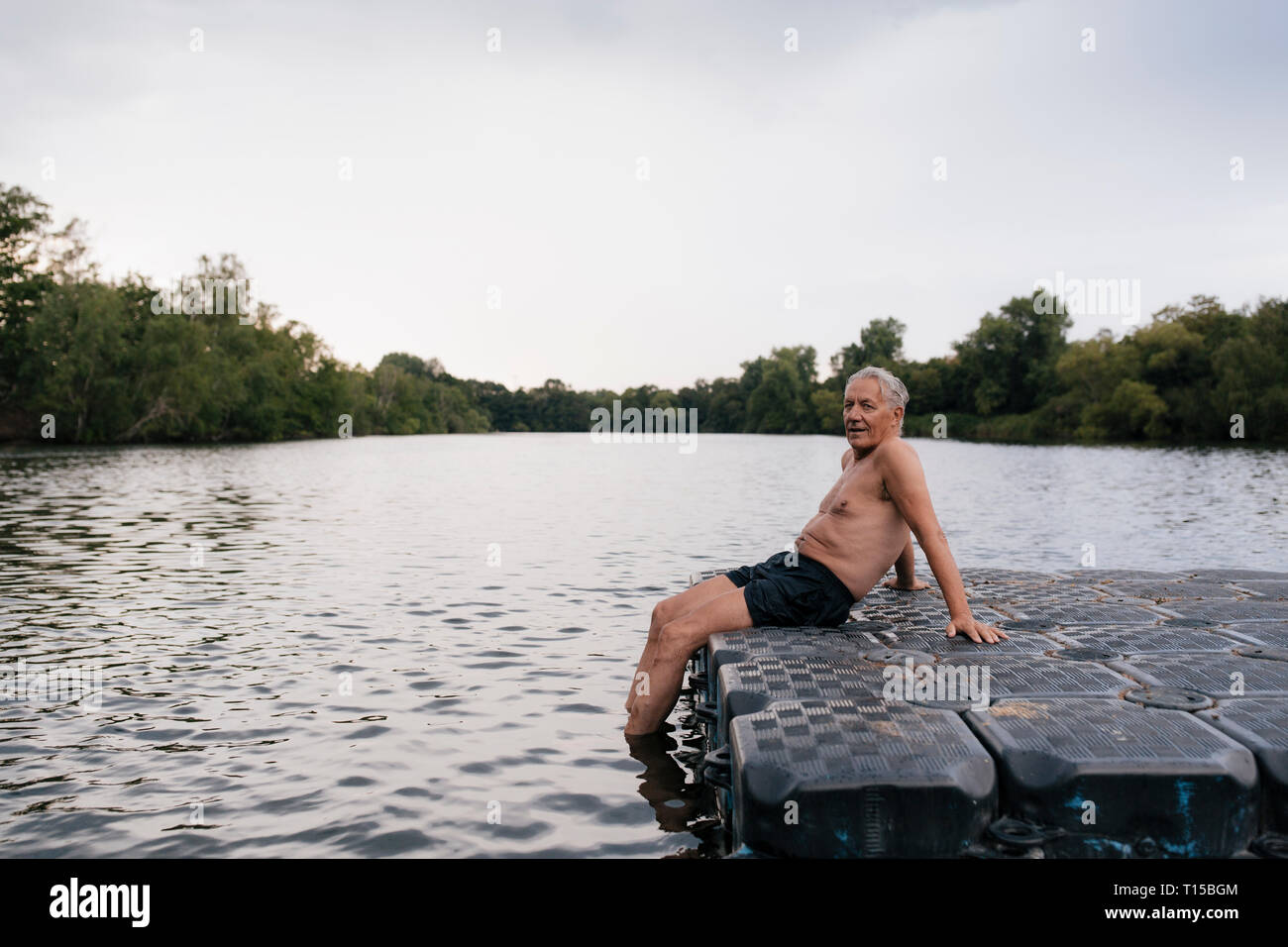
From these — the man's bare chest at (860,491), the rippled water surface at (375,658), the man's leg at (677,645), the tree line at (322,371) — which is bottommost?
the rippled water surface at (375,658)

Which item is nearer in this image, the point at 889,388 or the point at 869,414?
the point at 869,414

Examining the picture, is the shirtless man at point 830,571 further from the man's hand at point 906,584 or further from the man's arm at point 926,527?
the man's hand at point 906,584

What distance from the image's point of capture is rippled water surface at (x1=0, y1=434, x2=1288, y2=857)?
16.1ft

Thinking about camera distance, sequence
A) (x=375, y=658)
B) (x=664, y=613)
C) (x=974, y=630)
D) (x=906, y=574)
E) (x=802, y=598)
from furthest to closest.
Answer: (x=375, y=658) → (x=906, y=574) → (x=664, y=613) → (x=802, y=598) → (x=974, y=630)

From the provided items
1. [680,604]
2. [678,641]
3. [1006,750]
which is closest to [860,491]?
[680,604]

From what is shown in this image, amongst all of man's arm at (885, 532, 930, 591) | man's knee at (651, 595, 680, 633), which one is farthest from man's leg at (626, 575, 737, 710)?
man's arm at (885, 532, 930, 591)

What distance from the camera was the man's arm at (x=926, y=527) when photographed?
566cm

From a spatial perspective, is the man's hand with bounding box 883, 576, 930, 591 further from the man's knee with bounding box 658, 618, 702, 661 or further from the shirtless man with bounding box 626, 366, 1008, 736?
the man's knee with bounding box 658, 618, 702, 661

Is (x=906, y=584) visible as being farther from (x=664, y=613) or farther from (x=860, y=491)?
(x=664, y=613)

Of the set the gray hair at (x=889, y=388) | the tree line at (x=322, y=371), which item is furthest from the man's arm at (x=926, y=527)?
the tree line at (x=322, y=371)

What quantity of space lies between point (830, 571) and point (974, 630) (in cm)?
100

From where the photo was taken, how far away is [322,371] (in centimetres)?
11406

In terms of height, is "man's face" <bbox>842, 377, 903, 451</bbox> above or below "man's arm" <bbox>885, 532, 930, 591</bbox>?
above
